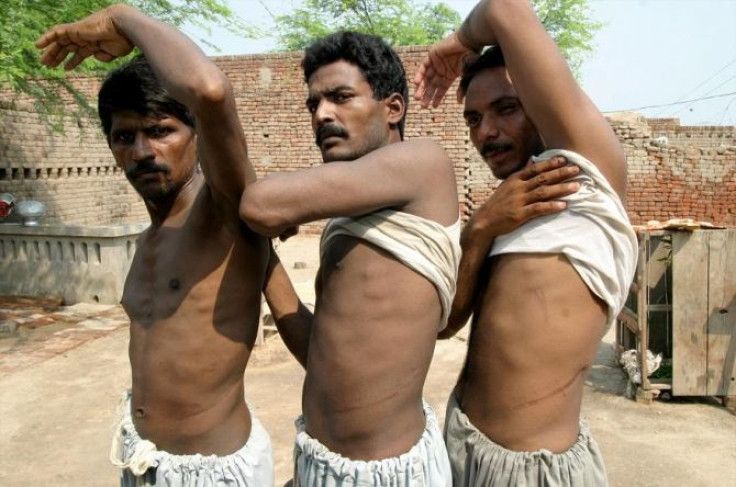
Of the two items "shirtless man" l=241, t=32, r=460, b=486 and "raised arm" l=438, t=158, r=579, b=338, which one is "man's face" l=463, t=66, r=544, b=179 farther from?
"shirtless man" l=241, t=32, r=460, b=486

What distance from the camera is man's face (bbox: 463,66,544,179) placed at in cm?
165

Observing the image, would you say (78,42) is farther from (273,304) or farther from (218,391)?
(218,391)

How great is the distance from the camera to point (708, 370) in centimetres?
442

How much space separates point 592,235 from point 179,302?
3.51 feet

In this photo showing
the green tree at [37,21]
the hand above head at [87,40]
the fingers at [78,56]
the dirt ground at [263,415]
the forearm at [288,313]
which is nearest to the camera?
the hand above head at [87,40]

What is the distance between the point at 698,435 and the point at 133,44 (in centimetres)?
402

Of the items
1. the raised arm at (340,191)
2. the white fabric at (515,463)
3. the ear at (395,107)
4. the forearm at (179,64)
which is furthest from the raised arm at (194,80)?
the white fabric at (515,463)

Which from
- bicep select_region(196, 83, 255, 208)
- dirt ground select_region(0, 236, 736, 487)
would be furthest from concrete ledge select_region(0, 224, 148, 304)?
bicep select_region(196, 83, 255, 208)

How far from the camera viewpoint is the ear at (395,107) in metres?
1.73

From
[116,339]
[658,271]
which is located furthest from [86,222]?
[658,271]

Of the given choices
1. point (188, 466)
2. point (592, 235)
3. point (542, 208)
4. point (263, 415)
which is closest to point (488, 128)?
point (542, 208)

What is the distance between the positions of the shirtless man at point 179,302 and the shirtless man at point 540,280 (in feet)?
1.97

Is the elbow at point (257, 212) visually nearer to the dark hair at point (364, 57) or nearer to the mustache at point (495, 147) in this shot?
the dark hair at point (364, 57)

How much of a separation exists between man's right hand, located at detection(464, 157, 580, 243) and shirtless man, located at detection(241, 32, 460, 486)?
105mm
